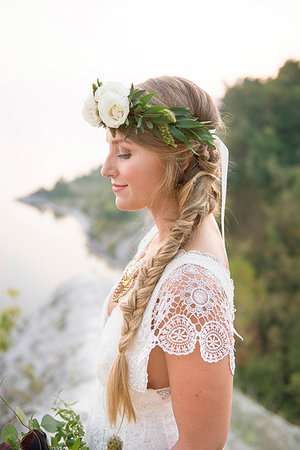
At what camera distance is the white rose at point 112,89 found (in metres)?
1.58

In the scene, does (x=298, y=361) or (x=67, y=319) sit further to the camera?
(x=298, y=361)

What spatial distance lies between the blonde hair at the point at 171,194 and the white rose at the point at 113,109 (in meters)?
0.08

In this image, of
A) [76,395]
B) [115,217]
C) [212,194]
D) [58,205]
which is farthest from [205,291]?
[115,217]

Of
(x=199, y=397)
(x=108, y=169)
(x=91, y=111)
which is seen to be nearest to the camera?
(x=199, y=397)

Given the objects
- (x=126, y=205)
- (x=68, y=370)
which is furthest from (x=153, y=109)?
(x=68, y=370)

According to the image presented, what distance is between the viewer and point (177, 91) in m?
1.55

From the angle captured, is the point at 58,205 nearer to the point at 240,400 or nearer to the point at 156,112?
the point at 240,400

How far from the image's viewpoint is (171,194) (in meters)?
1.64

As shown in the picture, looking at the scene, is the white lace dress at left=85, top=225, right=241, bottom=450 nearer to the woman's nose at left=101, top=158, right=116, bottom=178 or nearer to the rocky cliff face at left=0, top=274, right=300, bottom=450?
the woman's nose at left=101, top=158, right=116, bottom=178

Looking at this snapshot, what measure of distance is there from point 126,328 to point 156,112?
2.61ft

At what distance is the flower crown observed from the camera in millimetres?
1497

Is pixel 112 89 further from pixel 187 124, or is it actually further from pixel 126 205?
pixel 126 205

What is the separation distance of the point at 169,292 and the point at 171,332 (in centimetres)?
13

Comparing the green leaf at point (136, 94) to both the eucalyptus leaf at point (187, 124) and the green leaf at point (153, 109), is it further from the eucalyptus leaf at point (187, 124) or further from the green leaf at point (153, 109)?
the eucalyptus leaf at point (187, 124)
